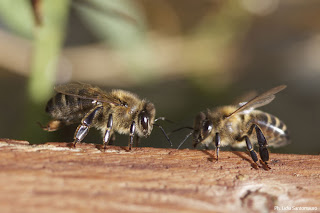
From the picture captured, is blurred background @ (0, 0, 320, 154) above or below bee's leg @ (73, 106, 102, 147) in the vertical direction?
above

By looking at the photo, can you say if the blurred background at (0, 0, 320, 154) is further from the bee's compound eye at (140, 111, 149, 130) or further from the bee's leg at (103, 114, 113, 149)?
the bee's leg at (103, 114, 113, 149)

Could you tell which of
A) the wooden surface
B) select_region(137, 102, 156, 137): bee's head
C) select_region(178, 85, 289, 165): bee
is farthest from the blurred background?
the wooden surface

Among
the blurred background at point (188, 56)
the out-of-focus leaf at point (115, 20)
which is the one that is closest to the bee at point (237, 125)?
the blurred background at point (188, 56)

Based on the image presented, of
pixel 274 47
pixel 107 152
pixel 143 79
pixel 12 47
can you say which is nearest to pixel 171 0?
pixel 143 79

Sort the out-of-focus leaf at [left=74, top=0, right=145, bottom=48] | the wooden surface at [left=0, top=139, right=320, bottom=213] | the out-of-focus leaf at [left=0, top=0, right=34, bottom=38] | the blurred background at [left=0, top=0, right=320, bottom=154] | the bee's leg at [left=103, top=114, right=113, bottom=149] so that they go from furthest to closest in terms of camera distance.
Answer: the blurred background at [left=0, top=0, right=320, bottom=154]
the out-of-focus leaf at [left=74, top=0, right=145, bottom=48]
the out-of-focus leaf at [left=0, top=0, right=34, bottom=38]
the bee's leg at [left=103, top=114, right=113, bottom=149]
the wooden surface at [left=0, top=139, right=320, bottom=213]

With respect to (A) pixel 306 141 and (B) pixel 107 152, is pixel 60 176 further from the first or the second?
(A) pixel 306 141

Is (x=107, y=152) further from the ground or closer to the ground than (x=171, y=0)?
closer to the ground
